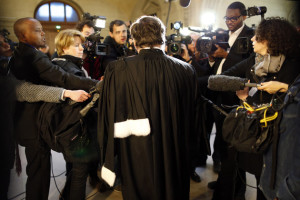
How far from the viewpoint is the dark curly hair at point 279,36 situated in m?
1.45

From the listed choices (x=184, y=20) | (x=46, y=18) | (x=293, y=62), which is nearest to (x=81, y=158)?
(x=293, y=62)

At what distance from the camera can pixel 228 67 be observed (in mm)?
2359

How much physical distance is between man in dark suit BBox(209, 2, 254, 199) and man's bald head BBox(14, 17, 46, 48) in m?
1.71

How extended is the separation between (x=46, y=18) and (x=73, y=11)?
112cm

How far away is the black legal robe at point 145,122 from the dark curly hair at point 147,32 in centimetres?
6

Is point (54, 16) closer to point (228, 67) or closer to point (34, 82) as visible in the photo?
point (34, 82)

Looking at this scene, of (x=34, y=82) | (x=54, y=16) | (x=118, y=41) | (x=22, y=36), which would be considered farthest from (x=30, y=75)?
(x=54, y=16)

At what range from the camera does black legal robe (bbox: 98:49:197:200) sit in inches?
58.4

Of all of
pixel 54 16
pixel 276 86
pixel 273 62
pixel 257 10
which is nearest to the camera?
pixel 276 86

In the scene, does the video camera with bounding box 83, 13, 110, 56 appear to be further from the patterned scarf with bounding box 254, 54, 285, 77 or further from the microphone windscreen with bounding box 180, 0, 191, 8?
the microphone windscreen with bounding box 180, 0, 191, 8

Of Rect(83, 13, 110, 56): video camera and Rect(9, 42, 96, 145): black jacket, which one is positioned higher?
Rect(83, 13, 110, 56): video camera

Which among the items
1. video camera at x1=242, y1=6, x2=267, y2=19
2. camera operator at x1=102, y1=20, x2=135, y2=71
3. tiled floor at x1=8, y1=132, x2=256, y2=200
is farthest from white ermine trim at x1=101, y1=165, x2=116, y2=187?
video camera at x1=242, y1=6, x2=267, y2=19

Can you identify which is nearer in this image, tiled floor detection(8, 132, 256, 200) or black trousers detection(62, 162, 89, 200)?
black trousers detection(62, 162, 89, 200)

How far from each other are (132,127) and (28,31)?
1104mm
